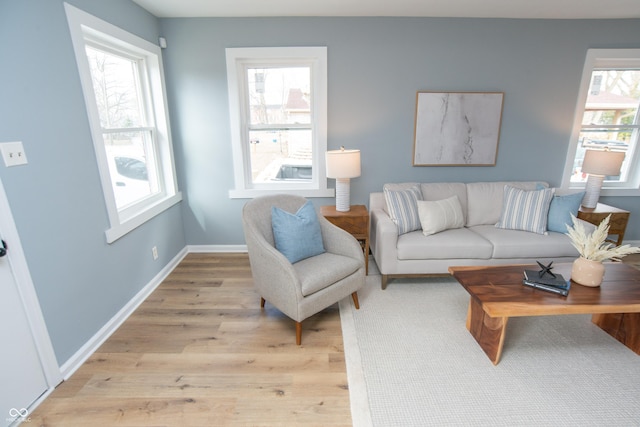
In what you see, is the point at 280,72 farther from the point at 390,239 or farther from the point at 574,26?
the point at 574,26

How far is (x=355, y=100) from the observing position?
10.7 feet

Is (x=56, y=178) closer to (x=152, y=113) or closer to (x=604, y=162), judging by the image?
(x=152, y=113)

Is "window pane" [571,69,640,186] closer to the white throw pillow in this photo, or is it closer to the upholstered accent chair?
the white throw pillow

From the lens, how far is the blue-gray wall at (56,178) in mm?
1611

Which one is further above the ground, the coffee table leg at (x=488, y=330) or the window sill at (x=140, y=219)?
the window sill at (x=140, y=219)

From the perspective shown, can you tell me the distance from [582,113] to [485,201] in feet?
4.66

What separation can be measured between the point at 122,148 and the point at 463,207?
126 inches

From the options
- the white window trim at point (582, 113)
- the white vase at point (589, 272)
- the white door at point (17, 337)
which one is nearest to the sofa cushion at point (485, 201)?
the white window trim at point (582, 113)

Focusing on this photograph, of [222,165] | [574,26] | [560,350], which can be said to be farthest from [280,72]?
[560,350]

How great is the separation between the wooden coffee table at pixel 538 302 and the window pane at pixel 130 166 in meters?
2.70

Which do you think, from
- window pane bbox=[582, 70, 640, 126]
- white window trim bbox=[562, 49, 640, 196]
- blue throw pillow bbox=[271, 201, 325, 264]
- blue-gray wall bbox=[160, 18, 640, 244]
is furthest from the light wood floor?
window pane bbox=[582, 70, 640, 126]

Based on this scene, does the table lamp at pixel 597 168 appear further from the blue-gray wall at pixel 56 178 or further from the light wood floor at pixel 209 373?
the blue-gray wall at pixel 56 178

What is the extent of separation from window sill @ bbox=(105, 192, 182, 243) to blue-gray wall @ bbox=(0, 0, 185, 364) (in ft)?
0.19

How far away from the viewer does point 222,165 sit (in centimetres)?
343
